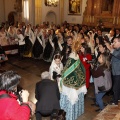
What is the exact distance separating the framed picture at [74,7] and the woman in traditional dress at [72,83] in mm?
13798

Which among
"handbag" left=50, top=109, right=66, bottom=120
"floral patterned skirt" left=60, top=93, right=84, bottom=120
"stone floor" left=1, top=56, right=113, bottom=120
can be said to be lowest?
"stone floor" left=1, top=56, right=113, bottom=120

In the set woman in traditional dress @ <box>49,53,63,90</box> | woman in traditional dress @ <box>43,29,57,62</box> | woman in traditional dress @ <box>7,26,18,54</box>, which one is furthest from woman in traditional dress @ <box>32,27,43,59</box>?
woman in traditional dress @ <box>49,53,63,90</box>

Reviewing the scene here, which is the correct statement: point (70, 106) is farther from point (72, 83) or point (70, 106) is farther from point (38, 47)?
point (38, 47)

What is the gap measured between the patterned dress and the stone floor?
2.11 ft

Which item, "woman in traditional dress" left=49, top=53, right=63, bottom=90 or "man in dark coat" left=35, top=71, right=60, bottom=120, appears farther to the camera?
"woman in traditional dress" left=49, top=53, right=63, bottom=90

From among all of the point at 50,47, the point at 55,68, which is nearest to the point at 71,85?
the point at 55,68

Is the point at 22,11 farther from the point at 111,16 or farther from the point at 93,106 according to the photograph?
the point at 93,106

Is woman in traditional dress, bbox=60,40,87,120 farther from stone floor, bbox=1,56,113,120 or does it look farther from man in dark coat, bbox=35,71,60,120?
stone floor, bbox=1,56,113,120

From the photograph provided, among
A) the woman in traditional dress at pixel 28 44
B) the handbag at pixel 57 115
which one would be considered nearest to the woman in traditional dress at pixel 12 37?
the woman in traditional dress at pixel 28 44

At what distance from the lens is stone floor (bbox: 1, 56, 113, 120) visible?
5.12m

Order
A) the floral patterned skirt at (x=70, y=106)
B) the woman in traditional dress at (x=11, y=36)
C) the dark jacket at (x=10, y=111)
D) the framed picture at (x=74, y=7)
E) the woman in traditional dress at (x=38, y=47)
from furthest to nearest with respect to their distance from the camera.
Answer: the framed picture at (x=74, y=7) → the woman in traditional dress at (x=11, y=36) → the woman in traditional dress at (x=38, y=47) → the floral patterned skirt at (x=70, y=106) → the dark jacket at (x=10, y=111)

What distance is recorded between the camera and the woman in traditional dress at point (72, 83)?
4043 mm

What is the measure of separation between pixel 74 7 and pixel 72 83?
47.3ft

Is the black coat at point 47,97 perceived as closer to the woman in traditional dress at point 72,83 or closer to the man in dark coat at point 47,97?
the man in dark coat at point 47,97
